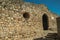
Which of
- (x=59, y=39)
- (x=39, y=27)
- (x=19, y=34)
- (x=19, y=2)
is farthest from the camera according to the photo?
(x=39, y=27)

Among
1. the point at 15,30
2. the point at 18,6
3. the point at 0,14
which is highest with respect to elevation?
the point at 18,6

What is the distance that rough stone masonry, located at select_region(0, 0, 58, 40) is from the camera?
9.49m

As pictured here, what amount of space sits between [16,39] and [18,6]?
9.19 ft

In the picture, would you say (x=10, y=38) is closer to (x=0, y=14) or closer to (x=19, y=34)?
(x=19, y=34)

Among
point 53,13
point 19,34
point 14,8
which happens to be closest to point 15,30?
point 19,34

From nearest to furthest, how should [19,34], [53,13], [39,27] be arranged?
[19,34], [39,27], [53,13]

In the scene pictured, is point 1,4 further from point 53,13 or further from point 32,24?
point 53,13

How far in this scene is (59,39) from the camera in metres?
8.80

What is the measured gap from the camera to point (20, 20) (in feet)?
34.3

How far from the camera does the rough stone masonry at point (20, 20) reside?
9.49m

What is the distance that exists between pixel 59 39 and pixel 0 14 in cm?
465

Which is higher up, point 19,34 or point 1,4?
point 1,4

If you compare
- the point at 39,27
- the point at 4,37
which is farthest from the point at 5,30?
the point at 39,27

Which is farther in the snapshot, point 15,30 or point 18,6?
point 18,6
